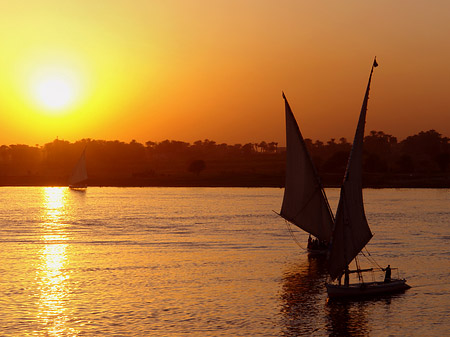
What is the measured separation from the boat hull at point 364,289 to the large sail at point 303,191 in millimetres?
10890

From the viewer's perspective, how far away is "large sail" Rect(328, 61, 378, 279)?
155 ft

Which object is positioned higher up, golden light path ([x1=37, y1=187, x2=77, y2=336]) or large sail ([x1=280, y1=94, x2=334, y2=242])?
large sail ([x1=280, y1=94, x2=334, y2=242])

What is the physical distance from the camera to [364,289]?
49.0 meters

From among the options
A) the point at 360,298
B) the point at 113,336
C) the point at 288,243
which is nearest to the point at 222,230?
the point at 288,243

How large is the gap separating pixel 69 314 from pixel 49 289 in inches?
376

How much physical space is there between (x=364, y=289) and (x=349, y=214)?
5.35 m

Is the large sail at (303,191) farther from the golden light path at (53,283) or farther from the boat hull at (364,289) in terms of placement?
the golden light path at (53,283)

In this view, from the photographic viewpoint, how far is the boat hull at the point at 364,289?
47.9 meters

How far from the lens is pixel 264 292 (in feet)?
171

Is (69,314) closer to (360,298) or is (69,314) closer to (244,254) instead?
(360,298)

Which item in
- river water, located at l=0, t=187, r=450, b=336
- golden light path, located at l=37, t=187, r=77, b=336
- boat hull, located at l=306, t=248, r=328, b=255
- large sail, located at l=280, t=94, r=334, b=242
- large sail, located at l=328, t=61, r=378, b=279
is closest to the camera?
river water, located at l=0, t=187, r=450, b=336

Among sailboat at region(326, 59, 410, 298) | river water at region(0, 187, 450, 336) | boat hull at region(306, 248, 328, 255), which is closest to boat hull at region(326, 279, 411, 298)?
sailboat at region(326, 59, 410, 298)

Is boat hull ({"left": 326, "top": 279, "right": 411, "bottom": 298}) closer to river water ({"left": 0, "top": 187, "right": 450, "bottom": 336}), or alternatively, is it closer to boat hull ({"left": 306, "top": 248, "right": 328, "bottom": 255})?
river water ({"left": 0, "top": 187, "right": 450, "bottom": 336})

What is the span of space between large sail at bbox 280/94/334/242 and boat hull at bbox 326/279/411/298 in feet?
35.7
